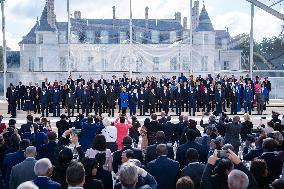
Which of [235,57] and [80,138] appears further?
[235,57]

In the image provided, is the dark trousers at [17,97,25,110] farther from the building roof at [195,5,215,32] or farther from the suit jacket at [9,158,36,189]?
the building roof at [195,5,215,32]

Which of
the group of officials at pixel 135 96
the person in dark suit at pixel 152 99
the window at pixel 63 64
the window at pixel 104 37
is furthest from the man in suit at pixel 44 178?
the window at pixel 104 37

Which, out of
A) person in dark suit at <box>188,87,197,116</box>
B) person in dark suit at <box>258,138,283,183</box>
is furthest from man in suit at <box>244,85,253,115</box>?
person in dark suit at <box>258,138,283,183</box>

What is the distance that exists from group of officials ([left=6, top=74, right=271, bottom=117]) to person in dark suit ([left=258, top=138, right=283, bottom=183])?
59.6ft

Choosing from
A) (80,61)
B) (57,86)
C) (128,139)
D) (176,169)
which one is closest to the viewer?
(176,169)

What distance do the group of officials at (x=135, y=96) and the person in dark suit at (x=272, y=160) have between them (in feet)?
59.6

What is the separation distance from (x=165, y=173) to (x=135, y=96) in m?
18.6

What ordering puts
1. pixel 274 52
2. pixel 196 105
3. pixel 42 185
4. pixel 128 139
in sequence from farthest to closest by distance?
pixel 274 52
pixel 196 105
pixel 128 139
pixel 42 185

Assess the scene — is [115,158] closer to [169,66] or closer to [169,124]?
[169,124]

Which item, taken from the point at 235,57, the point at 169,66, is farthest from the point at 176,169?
the point at 235,57

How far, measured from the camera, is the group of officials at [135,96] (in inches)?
1073

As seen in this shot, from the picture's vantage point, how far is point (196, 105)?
29.1 m

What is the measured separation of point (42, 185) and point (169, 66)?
45846 mm

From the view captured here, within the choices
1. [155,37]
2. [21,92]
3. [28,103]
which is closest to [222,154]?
[28,103]
